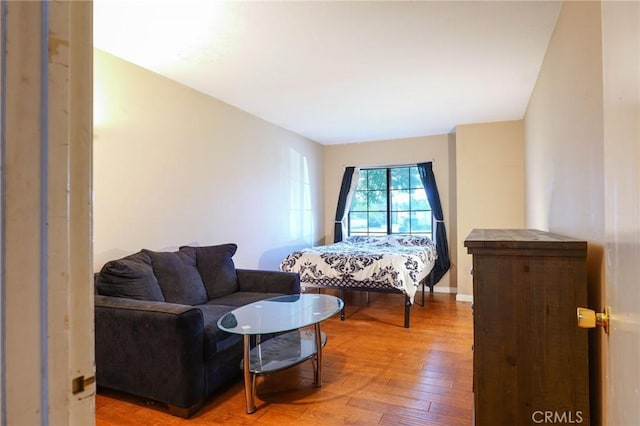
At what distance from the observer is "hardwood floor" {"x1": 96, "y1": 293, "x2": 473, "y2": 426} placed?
6.56ft

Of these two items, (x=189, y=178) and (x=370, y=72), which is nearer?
(x=370, y=72)

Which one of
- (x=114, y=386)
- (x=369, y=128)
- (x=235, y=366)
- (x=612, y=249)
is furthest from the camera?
(x=369, y=128)

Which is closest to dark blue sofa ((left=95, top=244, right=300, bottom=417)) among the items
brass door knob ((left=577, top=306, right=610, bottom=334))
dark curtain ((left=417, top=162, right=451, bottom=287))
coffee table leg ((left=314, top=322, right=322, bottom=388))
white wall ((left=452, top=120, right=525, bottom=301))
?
coffee table leg ((left=314, top=322, right=322, bottom=388))

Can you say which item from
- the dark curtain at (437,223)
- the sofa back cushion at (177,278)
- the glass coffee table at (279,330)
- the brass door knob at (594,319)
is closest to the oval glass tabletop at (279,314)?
the glass coffee table at (279,330)

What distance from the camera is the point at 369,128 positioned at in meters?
4.92

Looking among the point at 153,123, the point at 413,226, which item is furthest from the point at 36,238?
the point at 413,226

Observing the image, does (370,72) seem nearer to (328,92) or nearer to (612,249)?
(328,92)

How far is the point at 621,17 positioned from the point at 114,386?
106 inches

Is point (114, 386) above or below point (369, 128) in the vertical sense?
below

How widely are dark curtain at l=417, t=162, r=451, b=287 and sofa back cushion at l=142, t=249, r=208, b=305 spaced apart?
340 centimetres

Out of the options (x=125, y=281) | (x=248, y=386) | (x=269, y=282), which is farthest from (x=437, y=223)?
(x=125, y=281)

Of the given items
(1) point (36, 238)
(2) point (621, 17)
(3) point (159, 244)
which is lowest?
(3) point (159, 244)

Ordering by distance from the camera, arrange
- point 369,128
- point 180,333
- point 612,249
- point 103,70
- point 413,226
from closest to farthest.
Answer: point 612,249
point 180,333
point 103,70
point 369,128
point 413,226

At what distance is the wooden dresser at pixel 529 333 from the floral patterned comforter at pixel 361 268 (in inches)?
88.7
